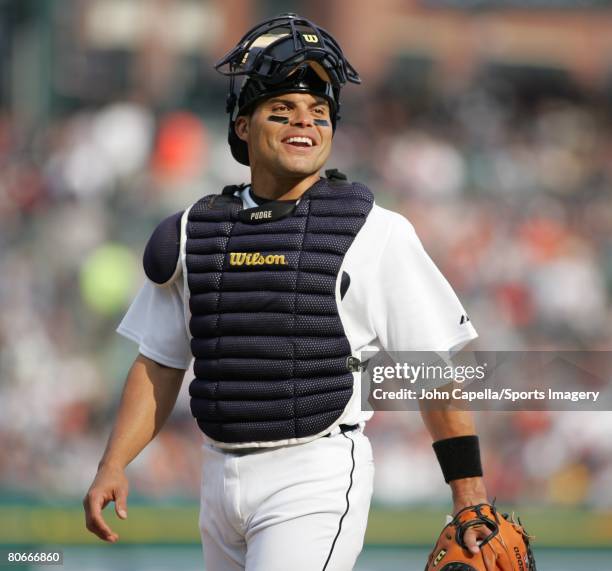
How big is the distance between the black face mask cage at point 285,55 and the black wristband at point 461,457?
40.0 inches

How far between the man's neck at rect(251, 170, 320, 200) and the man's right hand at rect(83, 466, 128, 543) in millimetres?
855

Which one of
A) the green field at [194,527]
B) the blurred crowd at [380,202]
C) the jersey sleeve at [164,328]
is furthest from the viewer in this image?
the blurred crowd at [380,202]

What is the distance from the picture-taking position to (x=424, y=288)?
3293 millimetres

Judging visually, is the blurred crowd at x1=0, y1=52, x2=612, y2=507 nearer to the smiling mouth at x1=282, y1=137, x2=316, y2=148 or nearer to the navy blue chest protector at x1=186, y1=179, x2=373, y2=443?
the navy blue chest protector at x1=186, y1=179, x2=373, y2=443

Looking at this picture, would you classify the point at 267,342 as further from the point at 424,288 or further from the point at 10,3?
the point at 10,3

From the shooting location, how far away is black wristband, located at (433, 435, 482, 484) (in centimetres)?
321

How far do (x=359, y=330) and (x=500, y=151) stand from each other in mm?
9024

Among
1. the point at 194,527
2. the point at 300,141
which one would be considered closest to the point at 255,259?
the point at 300,141

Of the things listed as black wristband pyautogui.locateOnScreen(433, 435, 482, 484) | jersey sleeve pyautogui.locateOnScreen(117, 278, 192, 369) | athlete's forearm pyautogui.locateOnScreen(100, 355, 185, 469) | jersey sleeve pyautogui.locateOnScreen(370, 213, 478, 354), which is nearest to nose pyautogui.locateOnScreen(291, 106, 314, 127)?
jersey sleeve pyautogui.locateOnScreen(370, 213, 478, 354)

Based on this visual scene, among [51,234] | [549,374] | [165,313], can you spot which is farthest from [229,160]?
[165,313]

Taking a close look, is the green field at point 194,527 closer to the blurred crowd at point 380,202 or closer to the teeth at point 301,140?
the blurred crowd at point 380,202

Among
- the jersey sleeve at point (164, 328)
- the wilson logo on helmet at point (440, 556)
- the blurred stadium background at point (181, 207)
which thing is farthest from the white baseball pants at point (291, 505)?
the blurred stadium background at point (181, 207)

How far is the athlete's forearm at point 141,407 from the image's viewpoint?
344 centimetres

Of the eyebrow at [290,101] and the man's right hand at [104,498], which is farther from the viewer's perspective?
the eyebrow at [290,101]
